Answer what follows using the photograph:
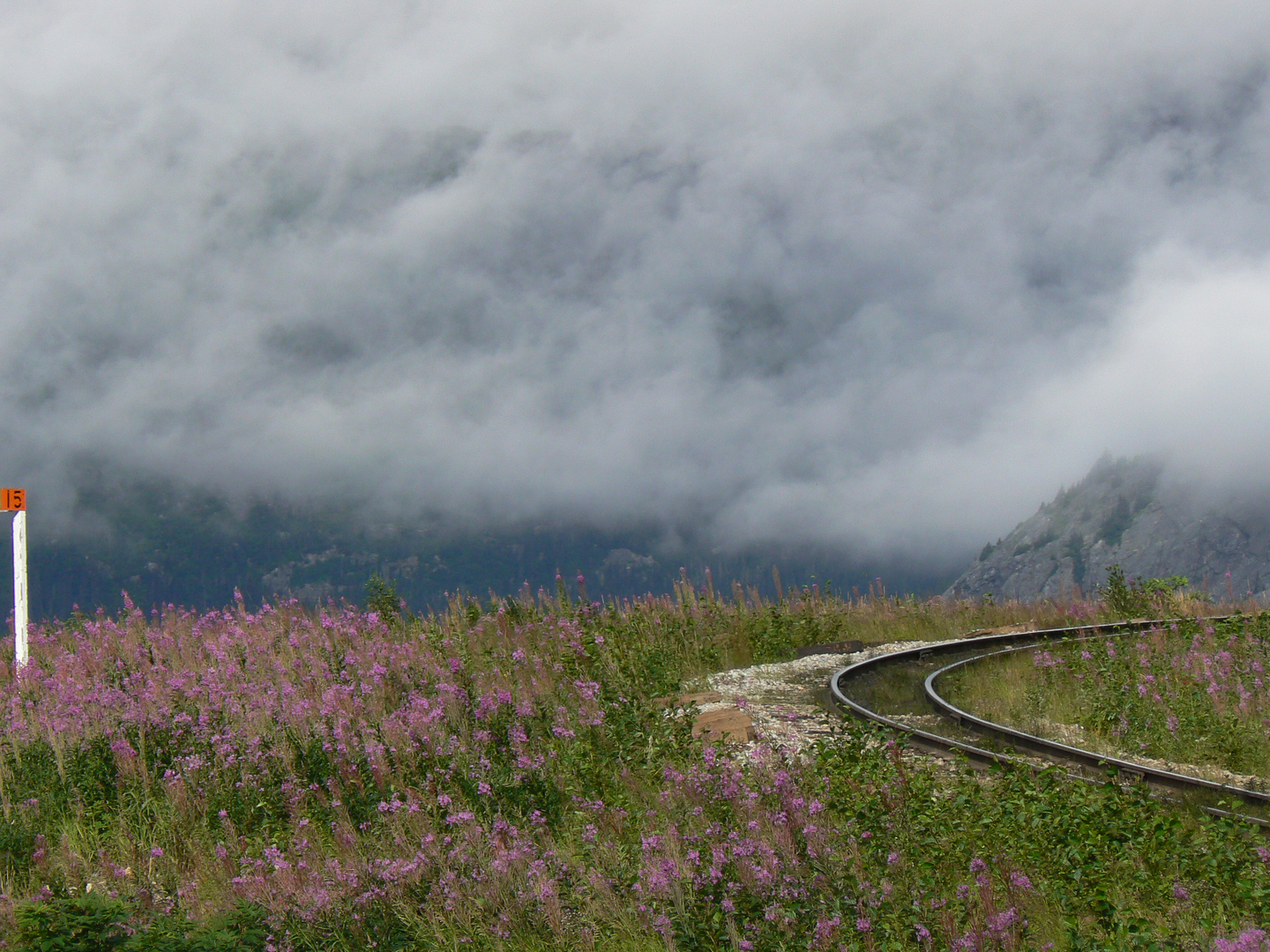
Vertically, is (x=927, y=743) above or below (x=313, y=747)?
below

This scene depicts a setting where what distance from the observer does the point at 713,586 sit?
22.1 metres

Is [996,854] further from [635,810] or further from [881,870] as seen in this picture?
[635,810]

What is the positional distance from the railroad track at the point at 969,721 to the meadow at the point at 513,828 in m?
0.92

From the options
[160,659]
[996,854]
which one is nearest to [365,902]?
[996,854]

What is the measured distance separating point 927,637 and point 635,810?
1723 cm

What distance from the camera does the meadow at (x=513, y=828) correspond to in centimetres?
540

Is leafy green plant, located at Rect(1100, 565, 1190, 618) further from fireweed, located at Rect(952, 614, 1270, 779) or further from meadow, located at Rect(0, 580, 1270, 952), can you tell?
meadow, located at Rect(0, 580, 1270, 952)

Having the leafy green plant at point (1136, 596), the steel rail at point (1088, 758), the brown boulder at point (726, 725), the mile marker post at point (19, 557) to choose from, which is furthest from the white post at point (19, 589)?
the leafy green plant at point (1136, 596)

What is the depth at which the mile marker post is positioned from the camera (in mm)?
13844

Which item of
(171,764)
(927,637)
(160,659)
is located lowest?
(927,637)

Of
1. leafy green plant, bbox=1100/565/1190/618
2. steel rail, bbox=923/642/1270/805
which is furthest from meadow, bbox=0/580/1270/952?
leafy green plant, bbox=1100/565/1190/618

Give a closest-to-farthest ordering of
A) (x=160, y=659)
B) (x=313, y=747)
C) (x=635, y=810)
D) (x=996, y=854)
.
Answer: (x=996, y=854) < (x=635, y=810) < (x=313, y=747) < (x=160, y=659)

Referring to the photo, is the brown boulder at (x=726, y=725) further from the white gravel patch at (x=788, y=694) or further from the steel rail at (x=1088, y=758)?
the steel rail at (x=1088, y=758)

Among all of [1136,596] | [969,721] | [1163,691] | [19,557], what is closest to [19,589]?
[19,557]
